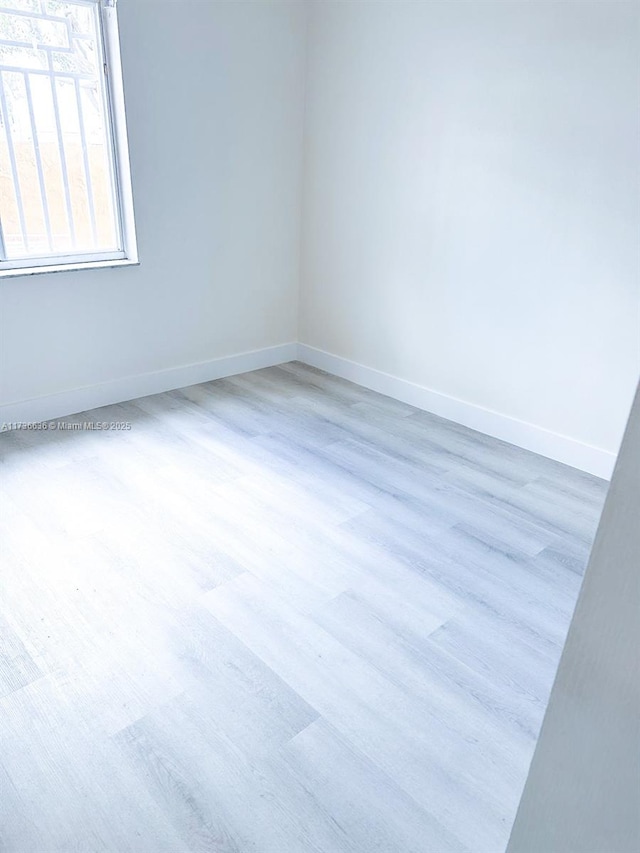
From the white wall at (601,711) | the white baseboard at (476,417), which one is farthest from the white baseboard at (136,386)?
the white wall at (601,711)

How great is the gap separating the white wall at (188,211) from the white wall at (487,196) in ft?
0.81

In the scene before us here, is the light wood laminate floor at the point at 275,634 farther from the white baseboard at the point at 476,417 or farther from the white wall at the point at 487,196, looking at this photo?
the white wall at the point at 487,196

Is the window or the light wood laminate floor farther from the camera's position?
the window

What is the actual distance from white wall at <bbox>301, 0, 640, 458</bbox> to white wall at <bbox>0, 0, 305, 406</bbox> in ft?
0.81

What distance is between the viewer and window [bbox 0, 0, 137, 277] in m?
2.51

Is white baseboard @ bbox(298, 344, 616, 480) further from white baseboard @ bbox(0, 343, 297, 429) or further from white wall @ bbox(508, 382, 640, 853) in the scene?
white wall @ bbox(508, 382, 640, 853)

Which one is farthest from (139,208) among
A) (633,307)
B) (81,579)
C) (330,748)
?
(330,748)

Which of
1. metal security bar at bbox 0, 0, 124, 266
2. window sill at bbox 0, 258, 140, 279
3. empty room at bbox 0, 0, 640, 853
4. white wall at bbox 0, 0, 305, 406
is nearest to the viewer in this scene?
empty room at bbox 0, 0, 640, 853

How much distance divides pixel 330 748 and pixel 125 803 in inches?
17.9

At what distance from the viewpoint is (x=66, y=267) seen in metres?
2.81

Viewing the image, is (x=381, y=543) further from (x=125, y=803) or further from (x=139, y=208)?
(x=139, y=208)

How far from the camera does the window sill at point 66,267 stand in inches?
105

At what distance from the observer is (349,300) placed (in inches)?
140

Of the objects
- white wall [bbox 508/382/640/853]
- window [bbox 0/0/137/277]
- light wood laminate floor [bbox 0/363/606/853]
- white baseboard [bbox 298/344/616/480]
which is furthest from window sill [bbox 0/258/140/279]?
white wall [bbox 508/382/640/853]
